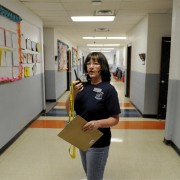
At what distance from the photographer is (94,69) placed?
159 cm

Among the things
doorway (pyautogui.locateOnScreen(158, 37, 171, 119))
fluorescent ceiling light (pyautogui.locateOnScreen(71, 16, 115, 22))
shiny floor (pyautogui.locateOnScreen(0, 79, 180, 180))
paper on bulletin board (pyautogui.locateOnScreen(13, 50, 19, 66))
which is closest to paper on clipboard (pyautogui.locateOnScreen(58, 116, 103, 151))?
shiny floor (pyautogui.locateOnScreen(0, 79, 180, 180))

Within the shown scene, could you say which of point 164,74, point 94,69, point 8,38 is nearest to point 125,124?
point 164,74

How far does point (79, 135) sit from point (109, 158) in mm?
1634

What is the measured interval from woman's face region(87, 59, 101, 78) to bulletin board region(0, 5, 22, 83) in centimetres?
195

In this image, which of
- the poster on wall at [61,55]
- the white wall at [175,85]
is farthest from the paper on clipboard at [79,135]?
the poster on wall at [61,55]

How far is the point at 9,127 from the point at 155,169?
2338 millimetres

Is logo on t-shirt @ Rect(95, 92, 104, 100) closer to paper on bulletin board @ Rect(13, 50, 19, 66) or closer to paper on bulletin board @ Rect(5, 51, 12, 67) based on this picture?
paper on bulletin board @ Rect(5, 51, 12, 67)

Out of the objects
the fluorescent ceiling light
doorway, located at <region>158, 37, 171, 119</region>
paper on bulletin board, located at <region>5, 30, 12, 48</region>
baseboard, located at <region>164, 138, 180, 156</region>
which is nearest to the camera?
baseboard, located at <region>164, 138, 180, 156</region>

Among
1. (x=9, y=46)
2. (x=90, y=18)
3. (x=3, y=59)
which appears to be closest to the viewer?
(x=3, y=59)

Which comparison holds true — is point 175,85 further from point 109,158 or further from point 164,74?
point 164,74

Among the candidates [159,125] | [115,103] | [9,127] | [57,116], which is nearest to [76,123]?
[115,103]

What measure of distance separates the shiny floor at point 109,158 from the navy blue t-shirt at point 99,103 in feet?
4.10

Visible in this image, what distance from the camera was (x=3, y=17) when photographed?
3178 millimetres

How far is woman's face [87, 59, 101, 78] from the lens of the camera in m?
1.59
